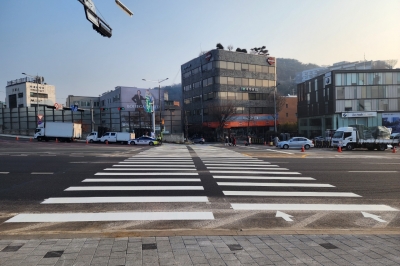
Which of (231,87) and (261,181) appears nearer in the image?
(261,181)

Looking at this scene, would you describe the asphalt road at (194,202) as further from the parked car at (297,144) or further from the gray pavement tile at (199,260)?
the parked car at (297,144)

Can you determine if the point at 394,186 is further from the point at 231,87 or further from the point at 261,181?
the point at 231,87

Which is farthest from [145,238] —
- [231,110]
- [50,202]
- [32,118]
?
[32,118]

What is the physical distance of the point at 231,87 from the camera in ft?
235

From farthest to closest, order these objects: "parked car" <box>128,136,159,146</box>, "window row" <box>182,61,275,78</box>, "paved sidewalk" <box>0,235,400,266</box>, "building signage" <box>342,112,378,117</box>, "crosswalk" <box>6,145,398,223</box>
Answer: "window row" <box>182,61,275,78</box>
"building signage" <box>342,112,378,117</box>
"parked car" <box>128,136,159,146</box>
"crosswalk" <box>6,145,398,223</box>
"paved sidewalk" <box>0,235,400,266</box>

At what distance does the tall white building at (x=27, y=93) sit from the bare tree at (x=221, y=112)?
50695 millimetres

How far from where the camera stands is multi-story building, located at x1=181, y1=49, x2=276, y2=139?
7012cm

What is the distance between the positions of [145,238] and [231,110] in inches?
2387

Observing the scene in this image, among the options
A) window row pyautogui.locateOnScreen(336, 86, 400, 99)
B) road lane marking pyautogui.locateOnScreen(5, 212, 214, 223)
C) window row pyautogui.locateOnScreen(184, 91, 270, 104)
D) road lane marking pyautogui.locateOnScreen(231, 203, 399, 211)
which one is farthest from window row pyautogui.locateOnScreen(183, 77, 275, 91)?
road lane marking pyautogui.locateOnScreen(5, 212, 214, 223)

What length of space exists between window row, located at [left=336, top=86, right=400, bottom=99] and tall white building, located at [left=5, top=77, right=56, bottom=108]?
76.4 metres

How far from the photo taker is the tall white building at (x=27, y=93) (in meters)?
88.4

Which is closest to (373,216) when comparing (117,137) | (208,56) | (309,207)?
(309,207)

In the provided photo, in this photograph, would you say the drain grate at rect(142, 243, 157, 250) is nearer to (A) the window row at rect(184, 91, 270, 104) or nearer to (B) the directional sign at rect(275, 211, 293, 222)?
(B) the directional sign at rect(275, 211, 293, 222)

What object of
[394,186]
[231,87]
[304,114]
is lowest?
[394,186]
